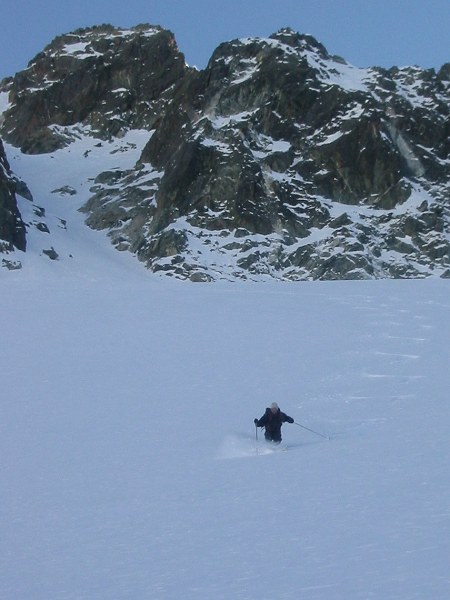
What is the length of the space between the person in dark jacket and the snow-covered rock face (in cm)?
7184

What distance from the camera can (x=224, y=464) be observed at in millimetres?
9867

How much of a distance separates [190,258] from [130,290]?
54119mm

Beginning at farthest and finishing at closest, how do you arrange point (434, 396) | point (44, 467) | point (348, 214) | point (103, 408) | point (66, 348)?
1. point (348, 214)
2. point (66, 348)
3. point (103, 408)
4. point (434, 396)
5. point (44, 467)

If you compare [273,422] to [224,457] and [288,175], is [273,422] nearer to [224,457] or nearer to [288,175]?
[224,457]

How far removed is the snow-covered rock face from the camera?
88.1 meters

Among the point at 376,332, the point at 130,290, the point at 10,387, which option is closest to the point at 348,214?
the point at 130,290

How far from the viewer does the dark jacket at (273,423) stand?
36.1ft

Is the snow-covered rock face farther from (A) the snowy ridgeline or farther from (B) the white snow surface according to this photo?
(A) the snowy ridgeline

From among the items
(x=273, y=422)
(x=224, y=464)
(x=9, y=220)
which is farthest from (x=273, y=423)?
(x=9, y=220)

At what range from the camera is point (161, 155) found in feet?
362

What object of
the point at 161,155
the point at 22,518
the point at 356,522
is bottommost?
the point at 22,518

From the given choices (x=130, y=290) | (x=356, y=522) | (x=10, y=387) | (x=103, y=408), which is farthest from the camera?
(x=130, y=290)

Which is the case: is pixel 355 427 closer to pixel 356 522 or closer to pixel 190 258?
pixel 356 522

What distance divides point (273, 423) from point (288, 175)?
292 feet
